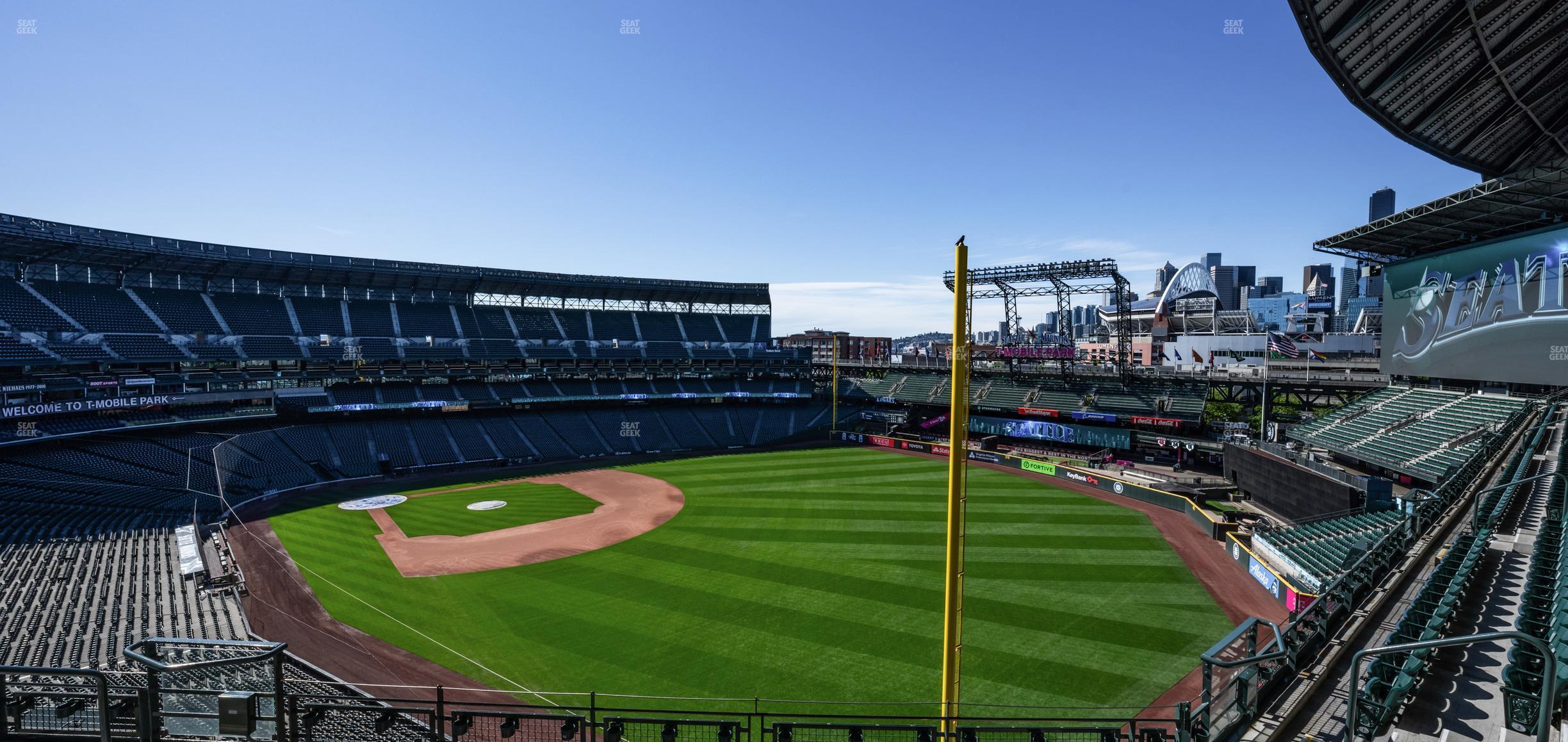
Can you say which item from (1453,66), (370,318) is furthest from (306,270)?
(1453,66)

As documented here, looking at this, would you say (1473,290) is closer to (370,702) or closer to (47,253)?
(370,702)

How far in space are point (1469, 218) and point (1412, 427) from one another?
10175 millimetres

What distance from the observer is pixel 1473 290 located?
103ft

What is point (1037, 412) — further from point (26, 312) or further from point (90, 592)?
point (26, 312)

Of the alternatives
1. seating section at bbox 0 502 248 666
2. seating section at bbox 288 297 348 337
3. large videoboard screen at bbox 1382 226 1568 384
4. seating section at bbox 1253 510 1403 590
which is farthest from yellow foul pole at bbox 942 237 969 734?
seating section at bbox 288 297 348 337

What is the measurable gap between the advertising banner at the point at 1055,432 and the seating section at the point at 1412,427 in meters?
13.5

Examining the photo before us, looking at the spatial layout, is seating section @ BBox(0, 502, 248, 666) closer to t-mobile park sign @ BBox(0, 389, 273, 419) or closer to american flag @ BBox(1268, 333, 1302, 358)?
t-mobile park sign @ BBox(0, 389, 273, 419)

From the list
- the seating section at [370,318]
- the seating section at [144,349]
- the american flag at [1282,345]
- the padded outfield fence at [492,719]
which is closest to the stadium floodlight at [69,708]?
the padded outfield fence at [492,719]

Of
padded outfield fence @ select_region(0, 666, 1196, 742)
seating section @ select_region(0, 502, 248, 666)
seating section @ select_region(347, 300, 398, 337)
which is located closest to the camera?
padded outfield fence @ select_region(0, 666, 1196, 742)

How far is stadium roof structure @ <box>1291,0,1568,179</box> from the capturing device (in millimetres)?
17719

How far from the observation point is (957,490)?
1075 centimetres

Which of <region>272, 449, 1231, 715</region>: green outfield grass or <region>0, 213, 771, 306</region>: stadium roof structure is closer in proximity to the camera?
<region>272, 449, 1231, 715</region>: green outfield grass

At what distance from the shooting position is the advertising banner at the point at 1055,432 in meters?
53.3

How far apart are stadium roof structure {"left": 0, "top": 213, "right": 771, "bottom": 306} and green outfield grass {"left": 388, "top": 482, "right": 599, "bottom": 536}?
86.4 ft
